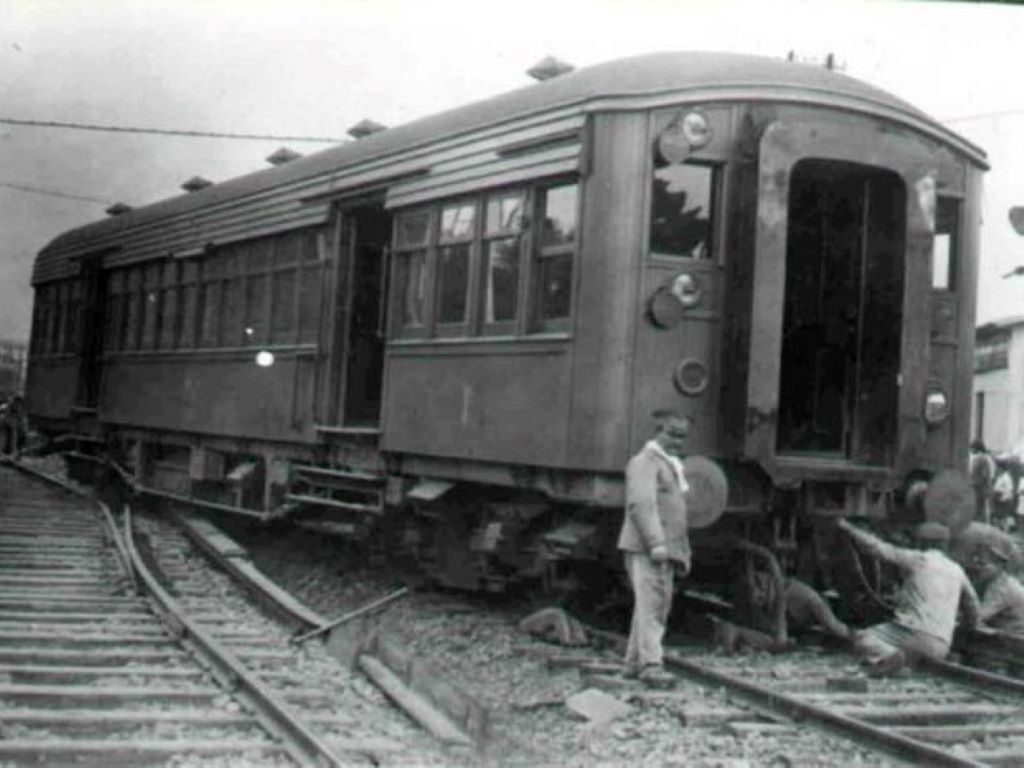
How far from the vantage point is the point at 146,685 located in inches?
286

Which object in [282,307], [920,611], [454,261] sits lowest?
[920,611]

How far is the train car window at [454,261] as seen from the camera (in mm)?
9523

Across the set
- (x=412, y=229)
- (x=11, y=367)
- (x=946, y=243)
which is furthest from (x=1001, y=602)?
(x=11, y=367)

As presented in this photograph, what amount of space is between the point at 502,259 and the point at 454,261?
634 mm

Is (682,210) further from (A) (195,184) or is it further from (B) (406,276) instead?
(A) (195,184)

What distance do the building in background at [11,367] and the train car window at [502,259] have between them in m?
26.0

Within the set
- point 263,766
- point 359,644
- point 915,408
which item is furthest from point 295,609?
point 915,408

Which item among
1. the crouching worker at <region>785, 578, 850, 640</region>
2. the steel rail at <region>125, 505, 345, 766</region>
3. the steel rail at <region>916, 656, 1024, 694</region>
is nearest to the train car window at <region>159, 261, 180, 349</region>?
the steel rail at <region>125, 505, 345, 766</region>

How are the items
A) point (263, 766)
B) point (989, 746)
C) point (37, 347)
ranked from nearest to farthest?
point (263, 766), point (989, 746), point (37, 347)

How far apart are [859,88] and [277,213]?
5.67 m

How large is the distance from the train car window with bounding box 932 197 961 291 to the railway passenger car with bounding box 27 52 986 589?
18 millimetres

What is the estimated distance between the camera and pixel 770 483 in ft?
28.1

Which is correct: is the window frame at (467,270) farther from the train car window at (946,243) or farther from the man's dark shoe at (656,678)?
the train car window at (946,243)

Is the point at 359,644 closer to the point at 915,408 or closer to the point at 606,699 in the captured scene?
the point at 606,699
